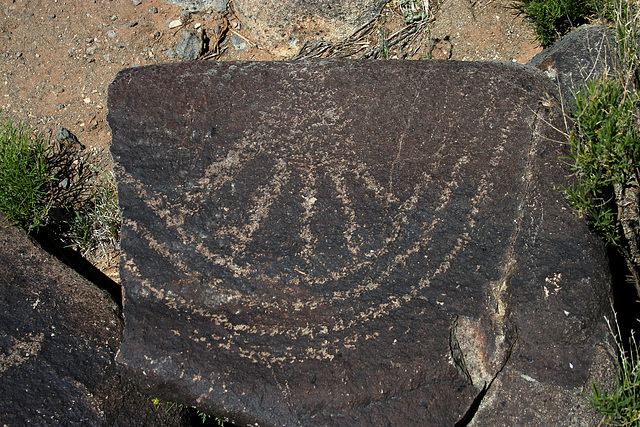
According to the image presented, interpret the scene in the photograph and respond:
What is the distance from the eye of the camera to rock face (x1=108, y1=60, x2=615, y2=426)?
4.91ft

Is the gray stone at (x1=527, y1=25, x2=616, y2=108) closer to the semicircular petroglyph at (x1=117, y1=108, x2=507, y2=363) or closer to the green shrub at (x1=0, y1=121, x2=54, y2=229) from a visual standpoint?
the semicircular petroglyph at (x1=117, y1=108, x2=507, y2=363)

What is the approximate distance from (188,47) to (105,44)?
1.66ft

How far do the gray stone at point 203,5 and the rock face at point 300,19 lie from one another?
Answer: 15cm

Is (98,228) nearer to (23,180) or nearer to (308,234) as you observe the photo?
(23,180)

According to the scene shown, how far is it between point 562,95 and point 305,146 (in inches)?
38.4

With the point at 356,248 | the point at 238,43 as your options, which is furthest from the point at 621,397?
the point at 238,43

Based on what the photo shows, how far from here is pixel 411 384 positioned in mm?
1482

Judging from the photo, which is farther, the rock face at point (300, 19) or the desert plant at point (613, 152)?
the rock face at point (300, 19)

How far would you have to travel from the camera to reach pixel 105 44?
3.06 m

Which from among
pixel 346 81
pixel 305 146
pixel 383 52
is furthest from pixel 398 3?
pixel 305 146

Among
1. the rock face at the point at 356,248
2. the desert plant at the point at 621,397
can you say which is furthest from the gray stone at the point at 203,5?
the desert plant at the point at 621,397

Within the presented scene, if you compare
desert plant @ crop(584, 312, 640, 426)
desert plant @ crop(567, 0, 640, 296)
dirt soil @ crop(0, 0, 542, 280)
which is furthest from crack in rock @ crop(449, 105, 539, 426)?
dirt soil @ crop(0, 0, 542, 280)

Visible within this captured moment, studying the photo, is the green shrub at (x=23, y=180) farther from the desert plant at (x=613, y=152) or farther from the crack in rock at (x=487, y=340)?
the desert plant at (x=613, y=152)

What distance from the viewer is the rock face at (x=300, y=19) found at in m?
2.83
